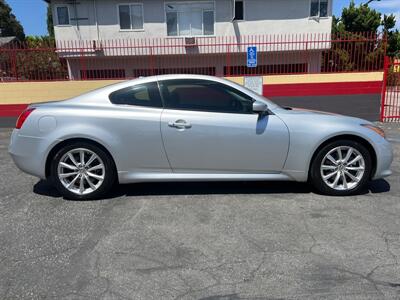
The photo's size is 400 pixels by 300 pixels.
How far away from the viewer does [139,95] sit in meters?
4.41

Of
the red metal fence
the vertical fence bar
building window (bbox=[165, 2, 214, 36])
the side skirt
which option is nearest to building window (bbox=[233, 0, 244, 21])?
the red metal fence

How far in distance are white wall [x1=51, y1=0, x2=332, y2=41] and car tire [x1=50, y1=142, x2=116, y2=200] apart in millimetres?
16131

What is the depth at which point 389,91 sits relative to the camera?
470 inches

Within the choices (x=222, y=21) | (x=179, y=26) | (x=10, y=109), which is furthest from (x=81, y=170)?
(x=222, y=21)

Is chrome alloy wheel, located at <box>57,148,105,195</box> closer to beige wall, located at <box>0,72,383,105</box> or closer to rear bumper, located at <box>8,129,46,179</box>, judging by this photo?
rear bumper, located at <box>8,129,46,179</box>

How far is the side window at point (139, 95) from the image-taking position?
14.4 feet

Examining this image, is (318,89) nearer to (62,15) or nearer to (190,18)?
(190,18)

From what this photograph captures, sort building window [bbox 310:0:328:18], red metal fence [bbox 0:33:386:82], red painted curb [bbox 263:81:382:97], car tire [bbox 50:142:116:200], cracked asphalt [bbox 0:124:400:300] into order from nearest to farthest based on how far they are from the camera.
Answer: cracked asphalt [bbox 0:124:400:300]
car tire [bbox 50:142:116:200]
red painted curb [bbox 263:81:382:97]
red metal fence [bbox 0:33:386:82]
building window [bbox 310:0:328:18]

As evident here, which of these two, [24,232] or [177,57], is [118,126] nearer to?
[24,232]

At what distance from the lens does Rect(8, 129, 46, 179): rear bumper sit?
14.3ft

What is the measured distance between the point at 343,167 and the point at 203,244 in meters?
2.10

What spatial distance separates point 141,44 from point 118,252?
17.2 m

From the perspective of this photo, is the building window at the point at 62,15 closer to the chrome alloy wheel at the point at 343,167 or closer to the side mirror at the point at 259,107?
the side mirror at the point at 259,107

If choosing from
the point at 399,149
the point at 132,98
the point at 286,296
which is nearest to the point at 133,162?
the point at 132,98
